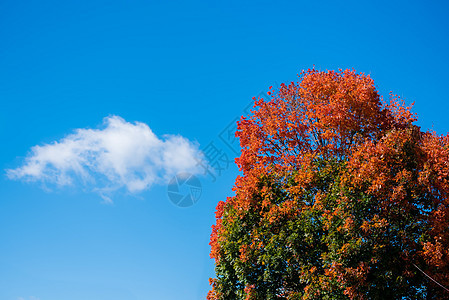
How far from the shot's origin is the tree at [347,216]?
10.6 metres

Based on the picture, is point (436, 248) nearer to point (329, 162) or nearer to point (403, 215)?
point (403, 215)

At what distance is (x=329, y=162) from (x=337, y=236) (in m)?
2.84

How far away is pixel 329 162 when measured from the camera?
12648 mm

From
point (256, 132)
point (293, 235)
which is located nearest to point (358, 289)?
point (293, 235)

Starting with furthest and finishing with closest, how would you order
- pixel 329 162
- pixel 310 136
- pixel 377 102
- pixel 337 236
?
pixel 310 136, pixel 377 102, pixel 329 162, pixel 337 236

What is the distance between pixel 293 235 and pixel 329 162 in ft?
9.89

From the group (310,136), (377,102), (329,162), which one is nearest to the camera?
(329,162)

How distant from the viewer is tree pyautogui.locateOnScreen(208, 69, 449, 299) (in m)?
10.6

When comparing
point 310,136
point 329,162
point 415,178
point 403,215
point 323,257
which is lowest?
point 323,257

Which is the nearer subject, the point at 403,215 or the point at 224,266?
the point at 403,215

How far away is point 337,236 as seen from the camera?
10898mm

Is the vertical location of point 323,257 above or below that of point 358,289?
above

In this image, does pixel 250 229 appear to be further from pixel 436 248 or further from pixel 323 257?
pixel 436 248

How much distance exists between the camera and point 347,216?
35.7 ft
